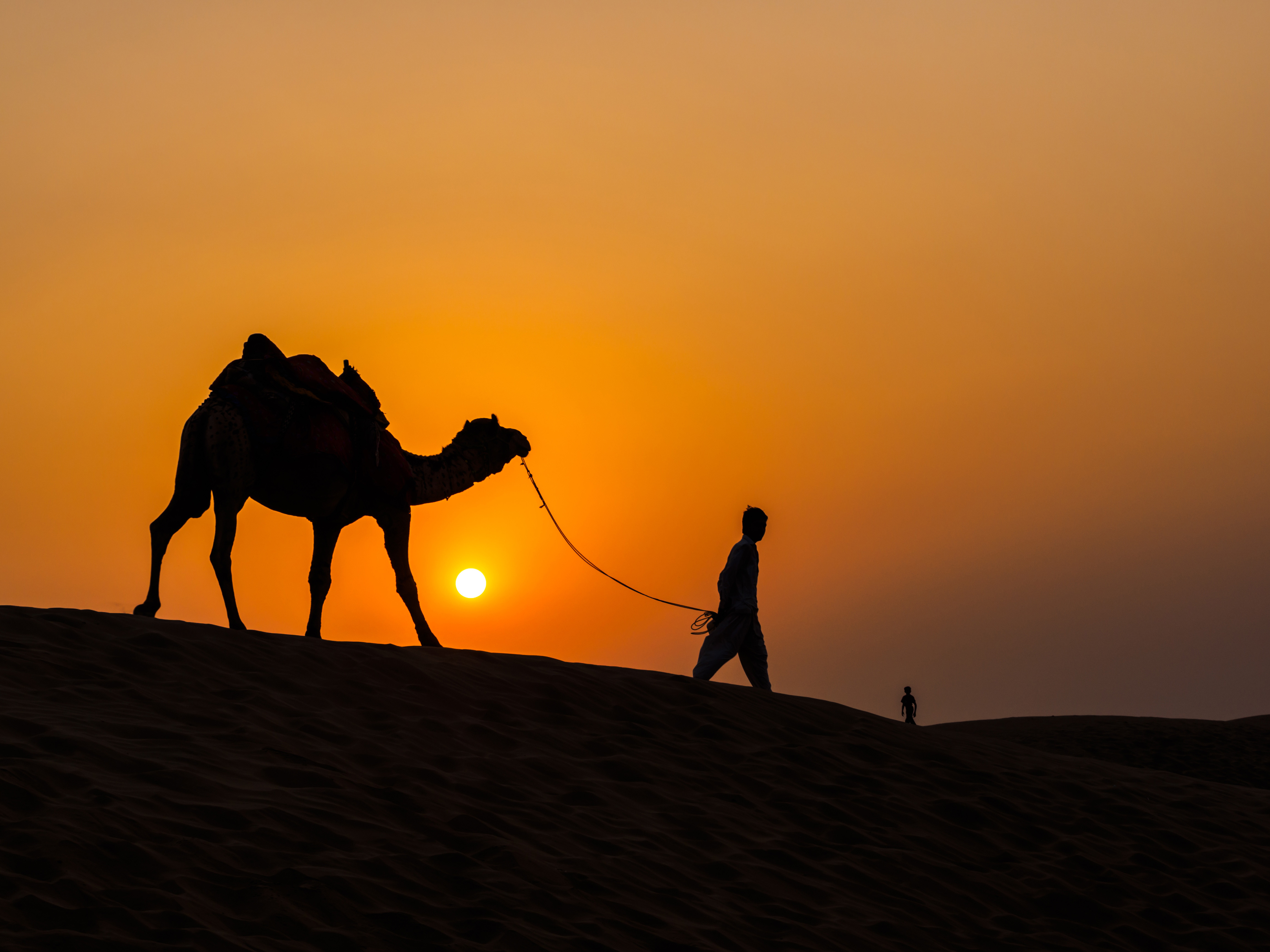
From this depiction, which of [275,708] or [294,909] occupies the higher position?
[275,708]

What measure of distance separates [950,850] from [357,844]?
440cm

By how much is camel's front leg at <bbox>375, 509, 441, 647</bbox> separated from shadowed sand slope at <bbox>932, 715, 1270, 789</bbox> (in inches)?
491

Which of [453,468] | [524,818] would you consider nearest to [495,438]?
[453,468]

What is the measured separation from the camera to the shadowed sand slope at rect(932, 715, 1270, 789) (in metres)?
22.9

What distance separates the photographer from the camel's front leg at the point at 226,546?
1088cm

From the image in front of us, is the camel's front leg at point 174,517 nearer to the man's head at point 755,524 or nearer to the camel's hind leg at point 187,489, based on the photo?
Result: the camel's hind leg at point 187,489

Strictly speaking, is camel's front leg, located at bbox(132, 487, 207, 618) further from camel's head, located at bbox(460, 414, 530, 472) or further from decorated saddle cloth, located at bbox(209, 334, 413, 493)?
camel's head, located at bbox(460, 414, 530, 472)

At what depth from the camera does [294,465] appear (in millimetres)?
11305

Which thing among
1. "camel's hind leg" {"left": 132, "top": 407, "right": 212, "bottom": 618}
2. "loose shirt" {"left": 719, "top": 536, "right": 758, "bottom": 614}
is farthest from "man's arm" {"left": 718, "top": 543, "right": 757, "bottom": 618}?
"camel's hind leg" {"left": 132, "top": 407, "right": 212, "bottom": 618}

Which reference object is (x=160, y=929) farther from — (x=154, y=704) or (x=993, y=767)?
(x=993, y=767)

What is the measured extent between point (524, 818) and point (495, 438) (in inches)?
270

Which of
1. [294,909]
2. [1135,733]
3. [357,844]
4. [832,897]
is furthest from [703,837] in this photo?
[1135,733]

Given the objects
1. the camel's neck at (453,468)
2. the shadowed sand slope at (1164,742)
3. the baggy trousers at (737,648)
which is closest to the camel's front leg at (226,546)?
the camel's neck at (453,468)

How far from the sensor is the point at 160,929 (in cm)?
502
